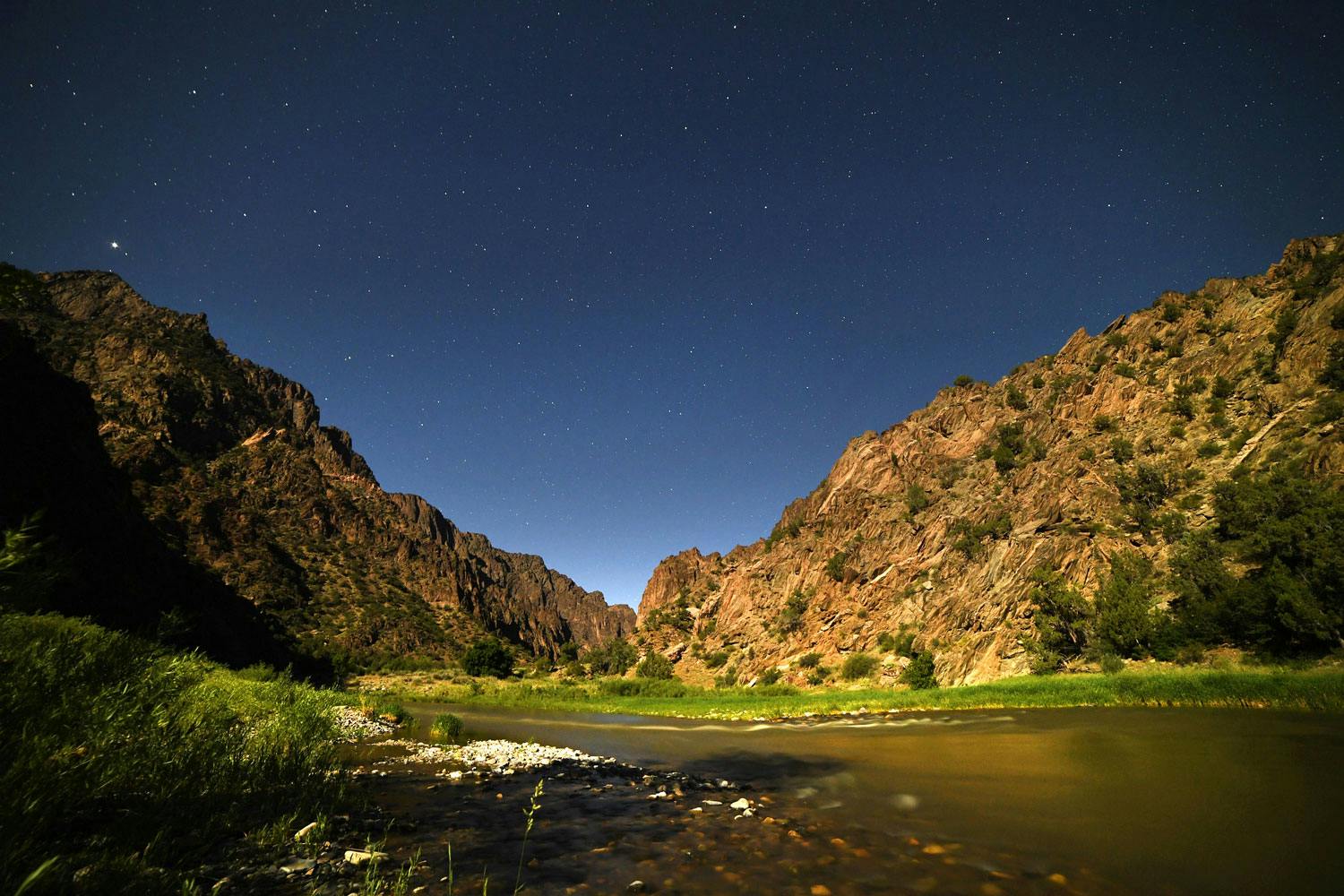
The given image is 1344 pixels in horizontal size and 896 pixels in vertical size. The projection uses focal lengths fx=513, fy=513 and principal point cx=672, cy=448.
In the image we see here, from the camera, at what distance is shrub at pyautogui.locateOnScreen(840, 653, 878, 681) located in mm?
68500

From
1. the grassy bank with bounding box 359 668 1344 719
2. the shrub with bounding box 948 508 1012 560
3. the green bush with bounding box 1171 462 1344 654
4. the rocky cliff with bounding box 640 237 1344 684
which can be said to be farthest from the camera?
the shrub with bounding box 948 508 1012 560

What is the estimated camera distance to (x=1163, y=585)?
47.0m

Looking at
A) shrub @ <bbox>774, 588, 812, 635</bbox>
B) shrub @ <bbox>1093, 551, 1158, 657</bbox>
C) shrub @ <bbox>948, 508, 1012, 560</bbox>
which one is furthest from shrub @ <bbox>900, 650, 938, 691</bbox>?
shrub @ <bbox>774, 588, 812, 635</bbox>

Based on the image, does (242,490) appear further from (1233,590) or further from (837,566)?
(1233,590)

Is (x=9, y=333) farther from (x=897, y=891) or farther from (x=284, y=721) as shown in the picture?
(x=897, y=891)

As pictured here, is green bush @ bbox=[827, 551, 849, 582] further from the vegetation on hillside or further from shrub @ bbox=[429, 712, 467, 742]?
shrub @ bbox=[429, 712, 467, 742]

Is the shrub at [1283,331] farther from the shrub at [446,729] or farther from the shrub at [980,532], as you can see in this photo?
the shrub at [446,729]

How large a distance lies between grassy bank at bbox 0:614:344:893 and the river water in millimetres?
10729

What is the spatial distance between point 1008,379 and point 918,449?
26.8m

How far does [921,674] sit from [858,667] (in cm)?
1222

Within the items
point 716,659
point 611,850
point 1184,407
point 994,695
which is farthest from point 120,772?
point 716,659

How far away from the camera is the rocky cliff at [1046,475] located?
5519cm

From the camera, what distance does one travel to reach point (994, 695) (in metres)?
38.7

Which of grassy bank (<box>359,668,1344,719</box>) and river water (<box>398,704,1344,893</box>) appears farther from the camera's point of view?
grassy bank (<box>359,668,1344,719</box>)
